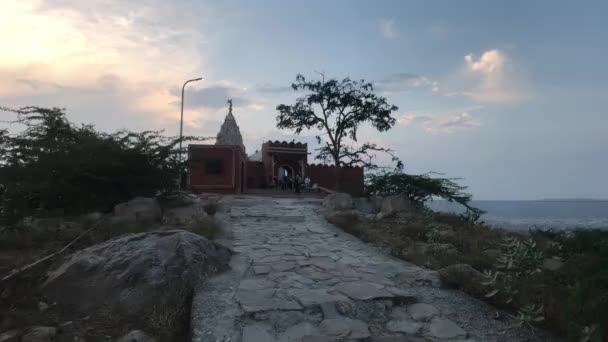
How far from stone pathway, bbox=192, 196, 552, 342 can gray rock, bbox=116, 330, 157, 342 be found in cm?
43

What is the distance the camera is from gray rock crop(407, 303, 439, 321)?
16.5 ft

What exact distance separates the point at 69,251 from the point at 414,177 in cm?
1255

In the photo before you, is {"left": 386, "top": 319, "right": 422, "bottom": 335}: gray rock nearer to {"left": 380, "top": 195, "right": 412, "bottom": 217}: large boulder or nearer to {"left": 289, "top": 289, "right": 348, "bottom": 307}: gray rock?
{"left": 289, "top": 289, "right": 348, "bottom": 307}: gray rock

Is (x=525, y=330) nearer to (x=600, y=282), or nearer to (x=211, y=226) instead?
(x=600, y=282)

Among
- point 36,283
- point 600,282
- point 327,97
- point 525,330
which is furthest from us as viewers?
point 327,97

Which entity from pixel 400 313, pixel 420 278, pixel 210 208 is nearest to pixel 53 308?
pixel 400 313

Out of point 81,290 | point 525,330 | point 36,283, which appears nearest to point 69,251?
point 36,283

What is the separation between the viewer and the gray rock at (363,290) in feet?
17.9

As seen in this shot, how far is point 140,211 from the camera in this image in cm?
1082

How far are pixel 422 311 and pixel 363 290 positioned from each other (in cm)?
81

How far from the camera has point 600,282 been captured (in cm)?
366

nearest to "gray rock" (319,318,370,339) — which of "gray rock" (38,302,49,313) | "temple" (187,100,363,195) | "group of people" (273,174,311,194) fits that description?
"gray rock" (38,302,49,313)

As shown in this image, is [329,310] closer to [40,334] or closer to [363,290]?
[363,290]

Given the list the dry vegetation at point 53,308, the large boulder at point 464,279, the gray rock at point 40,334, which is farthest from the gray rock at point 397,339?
the gray rock at point 40,334
